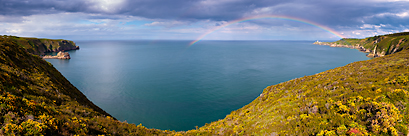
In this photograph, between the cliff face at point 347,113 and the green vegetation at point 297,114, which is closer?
the green vegetation at point 297,114

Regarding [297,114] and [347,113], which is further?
[297,114]

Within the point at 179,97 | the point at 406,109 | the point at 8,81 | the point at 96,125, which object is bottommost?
the point at 179,97

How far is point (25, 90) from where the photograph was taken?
1731 cm

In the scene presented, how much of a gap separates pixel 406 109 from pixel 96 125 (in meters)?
27.2

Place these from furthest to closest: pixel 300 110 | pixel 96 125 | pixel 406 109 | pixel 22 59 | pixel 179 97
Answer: pixel 179 97 < pixel 22 59 < pixel 300 110 < pixel 96 125 < pixel 406 109

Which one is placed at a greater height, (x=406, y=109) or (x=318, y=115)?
(x=406, y=109)

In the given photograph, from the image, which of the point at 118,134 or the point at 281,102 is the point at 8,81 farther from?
the point at 281,102

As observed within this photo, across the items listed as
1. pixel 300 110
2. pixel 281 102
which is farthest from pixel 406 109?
pixel 281 102

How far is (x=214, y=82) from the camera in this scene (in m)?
85.4

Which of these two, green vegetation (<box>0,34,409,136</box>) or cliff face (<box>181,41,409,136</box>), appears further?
cliff face (<box>181,41,409,136</box>)

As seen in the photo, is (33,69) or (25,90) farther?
(33,69)

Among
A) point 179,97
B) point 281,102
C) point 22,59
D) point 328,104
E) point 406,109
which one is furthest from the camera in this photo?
point 179,97

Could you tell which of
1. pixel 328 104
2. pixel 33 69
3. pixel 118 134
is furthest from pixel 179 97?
pixel 328 104

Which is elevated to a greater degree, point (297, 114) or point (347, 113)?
point (347, 113)
